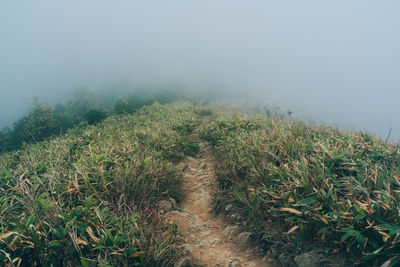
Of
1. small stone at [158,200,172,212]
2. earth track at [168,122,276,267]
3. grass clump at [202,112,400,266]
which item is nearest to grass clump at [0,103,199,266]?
small stone at [158,200,172,212]

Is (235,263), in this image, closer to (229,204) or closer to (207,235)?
(207,235)

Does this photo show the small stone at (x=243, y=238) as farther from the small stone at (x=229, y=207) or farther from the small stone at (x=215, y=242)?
the small stone at (x=229, y=207)

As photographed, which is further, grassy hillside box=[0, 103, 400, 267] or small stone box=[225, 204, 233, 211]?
small stone box=[225, 204, 233, 211]

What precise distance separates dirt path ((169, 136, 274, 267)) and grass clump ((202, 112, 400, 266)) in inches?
10.8

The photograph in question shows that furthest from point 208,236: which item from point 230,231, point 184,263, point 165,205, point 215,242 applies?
point 165,205

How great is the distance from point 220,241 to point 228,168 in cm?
156

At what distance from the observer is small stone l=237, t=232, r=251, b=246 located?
333cm

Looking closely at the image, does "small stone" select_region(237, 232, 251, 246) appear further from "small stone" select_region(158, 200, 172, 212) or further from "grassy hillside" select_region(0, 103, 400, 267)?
"small stone" select_region(158, 200, 172, 212)

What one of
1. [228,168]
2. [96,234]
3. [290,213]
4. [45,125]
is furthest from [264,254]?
[45,125]

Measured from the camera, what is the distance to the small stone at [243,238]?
3334mm

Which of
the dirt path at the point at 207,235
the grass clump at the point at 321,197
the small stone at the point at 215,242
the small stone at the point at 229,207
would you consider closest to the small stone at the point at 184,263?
the dirt path at the point at 207,235

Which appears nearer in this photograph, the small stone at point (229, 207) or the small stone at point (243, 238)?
the small stone at point (243, 238)

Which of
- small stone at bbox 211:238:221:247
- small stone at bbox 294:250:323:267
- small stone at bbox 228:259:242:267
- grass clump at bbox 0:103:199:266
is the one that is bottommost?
small stone at bbox 211:238:221:247

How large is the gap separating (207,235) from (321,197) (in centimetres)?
190
